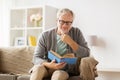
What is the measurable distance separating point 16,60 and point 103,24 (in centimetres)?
155

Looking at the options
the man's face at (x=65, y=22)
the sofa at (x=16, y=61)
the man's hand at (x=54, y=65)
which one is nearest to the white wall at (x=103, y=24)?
the sofa at (x=16, y=61)

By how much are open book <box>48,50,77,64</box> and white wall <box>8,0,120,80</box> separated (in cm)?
170

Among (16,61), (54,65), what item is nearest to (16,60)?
(16,61)

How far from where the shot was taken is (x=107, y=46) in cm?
408

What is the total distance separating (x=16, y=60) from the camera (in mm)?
3463

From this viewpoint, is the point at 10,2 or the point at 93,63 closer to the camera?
the point at 93,63

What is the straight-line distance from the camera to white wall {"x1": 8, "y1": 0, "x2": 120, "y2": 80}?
4.03 metres

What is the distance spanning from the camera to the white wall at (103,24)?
13.2 feet

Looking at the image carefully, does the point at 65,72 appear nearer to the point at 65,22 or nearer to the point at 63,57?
the point at 63,57

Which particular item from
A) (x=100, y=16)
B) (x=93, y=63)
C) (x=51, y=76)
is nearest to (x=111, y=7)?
(x=100, y=16)

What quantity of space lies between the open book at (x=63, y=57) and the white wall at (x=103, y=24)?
66.8 inches

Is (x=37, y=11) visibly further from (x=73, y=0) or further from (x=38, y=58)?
(x=38, y=58)

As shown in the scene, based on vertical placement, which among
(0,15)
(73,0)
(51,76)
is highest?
(73,0)

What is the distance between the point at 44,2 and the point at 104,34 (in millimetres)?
1241
